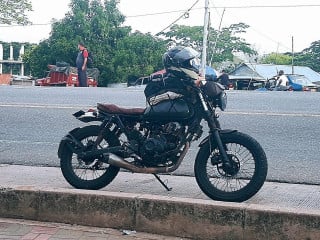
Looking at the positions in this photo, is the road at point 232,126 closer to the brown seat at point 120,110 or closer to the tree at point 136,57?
Answer: the brown seat at point 120,110

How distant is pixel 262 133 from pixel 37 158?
3.68m

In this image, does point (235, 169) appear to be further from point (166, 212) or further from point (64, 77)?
point (64, 77)

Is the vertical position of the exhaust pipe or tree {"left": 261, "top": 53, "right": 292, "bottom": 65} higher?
tree {"left": 261, "top": 53, "right": 292, "bottom": 65}

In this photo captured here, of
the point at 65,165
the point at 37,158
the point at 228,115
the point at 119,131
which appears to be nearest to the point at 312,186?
the point at 119,131

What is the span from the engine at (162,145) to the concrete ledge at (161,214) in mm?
457

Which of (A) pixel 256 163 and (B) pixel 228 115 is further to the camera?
(B) pixel 228 115

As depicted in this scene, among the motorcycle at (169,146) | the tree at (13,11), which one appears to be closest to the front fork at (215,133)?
the motorcycle at (169,146)

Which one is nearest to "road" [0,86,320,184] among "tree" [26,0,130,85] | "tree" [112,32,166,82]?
"tree" [112,32,166,82]

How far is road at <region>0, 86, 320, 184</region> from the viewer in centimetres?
702

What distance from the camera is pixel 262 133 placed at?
8.91 metres

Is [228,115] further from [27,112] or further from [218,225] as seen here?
[218,225]

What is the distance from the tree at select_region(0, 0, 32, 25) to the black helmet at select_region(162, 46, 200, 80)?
43.4m

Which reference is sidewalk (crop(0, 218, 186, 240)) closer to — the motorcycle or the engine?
the motorcycle

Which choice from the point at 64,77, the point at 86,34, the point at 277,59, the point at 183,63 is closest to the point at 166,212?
the point at 183,63
